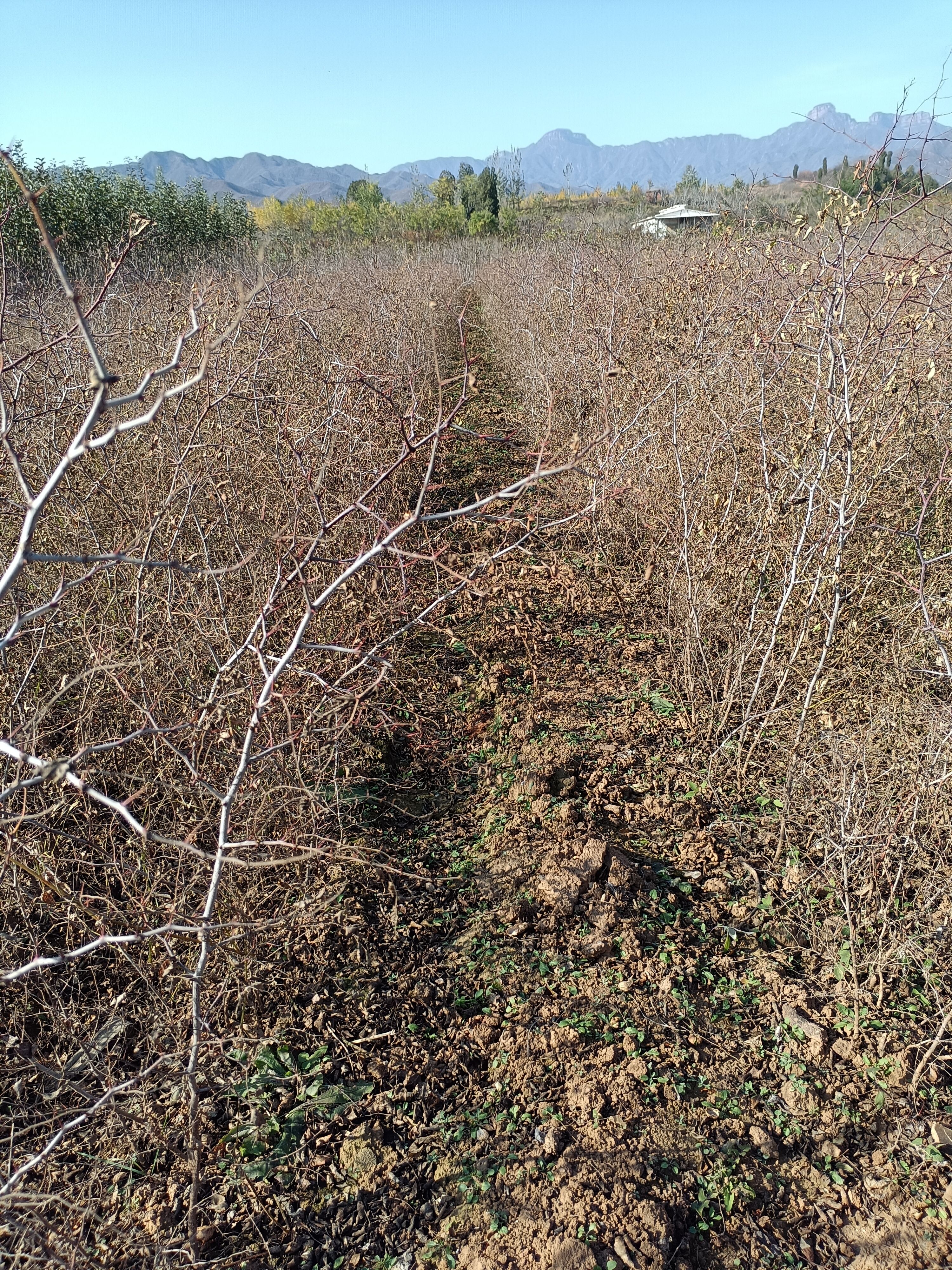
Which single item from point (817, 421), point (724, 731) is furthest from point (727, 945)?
point (817, 421)

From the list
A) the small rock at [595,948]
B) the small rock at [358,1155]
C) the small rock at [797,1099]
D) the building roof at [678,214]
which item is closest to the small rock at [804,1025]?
the small rock at [797,1099]

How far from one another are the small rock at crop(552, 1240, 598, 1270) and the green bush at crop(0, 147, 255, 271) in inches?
521

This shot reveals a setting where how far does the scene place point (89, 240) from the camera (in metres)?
18.2

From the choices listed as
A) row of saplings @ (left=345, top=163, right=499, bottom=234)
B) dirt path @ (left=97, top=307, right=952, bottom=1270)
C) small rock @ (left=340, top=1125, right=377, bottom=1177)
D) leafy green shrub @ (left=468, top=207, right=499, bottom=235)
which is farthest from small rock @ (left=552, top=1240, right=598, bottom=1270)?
row of saplings @ (left=345, top=163, right=499, bottom=234)

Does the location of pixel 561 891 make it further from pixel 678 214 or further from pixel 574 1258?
pixel 678 214

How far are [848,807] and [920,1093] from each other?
2.33ft

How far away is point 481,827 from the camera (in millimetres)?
2889

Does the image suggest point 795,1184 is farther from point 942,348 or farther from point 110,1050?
point 942,348

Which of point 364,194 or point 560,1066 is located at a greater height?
point 364,194

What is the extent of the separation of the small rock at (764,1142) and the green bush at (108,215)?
43.4 ft

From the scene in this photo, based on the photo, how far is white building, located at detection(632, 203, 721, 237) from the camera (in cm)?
1308

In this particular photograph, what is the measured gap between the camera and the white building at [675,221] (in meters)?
13.1

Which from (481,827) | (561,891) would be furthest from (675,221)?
(561,891)

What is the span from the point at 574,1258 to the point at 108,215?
23.0m
